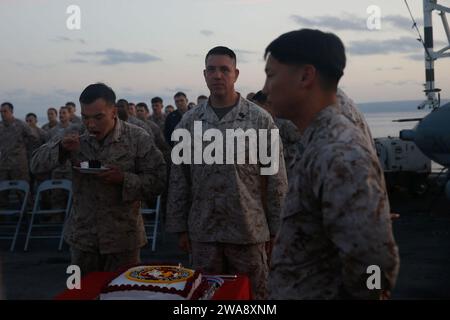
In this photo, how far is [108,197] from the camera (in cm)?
352

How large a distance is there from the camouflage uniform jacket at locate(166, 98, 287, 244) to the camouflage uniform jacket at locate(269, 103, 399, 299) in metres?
1.70

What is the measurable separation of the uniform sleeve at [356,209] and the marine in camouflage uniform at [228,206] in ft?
6.32

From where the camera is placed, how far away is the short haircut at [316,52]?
189 cm

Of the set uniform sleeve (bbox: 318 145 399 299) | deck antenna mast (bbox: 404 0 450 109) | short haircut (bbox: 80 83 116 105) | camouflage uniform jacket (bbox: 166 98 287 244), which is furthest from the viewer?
deck antenna mast (bbox: 404 0 450 109)

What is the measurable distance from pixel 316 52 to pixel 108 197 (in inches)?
79.7

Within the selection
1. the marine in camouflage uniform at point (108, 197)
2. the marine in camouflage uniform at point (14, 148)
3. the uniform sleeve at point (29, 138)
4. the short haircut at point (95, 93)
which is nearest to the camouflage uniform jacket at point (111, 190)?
the marine in camouflage uniform at point (108, 197)

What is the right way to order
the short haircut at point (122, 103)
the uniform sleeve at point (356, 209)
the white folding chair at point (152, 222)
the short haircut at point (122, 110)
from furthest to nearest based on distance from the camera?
1. the short haircut at point (122, 103)
2. the short haircut at point (122, 110)
3. the white folding chair at point (152, 222)
4. the uniform sleeve at point (356, 209)

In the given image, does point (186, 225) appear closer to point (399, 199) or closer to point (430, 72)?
point (399, 199)

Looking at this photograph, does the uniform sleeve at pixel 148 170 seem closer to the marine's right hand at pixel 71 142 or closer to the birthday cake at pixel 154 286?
the marine's right hand at pixel 71 142

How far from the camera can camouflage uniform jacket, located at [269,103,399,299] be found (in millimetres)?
1689

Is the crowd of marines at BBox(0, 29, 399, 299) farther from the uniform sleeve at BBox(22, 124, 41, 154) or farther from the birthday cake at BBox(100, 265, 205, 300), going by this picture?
the uniform sleeve at BBox(22, 124, 41, 154)

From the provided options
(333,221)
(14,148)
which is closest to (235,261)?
(333,221)

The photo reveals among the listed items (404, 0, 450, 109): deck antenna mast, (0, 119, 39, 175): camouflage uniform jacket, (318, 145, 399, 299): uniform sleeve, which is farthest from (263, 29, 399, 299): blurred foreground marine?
(404, 0, 450, 109): deck antenna mast

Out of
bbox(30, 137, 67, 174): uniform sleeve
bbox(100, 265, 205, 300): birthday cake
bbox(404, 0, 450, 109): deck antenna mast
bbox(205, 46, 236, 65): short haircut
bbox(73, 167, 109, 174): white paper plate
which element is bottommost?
bbox(100, 265, 205, 300): birthday cake
